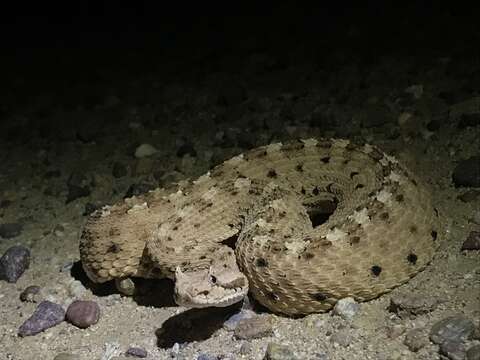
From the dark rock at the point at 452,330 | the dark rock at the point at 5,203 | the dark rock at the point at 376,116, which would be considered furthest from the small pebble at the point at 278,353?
the dark rock at the point at 5,203

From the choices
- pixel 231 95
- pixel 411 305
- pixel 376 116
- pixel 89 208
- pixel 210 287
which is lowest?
pixel 89 208

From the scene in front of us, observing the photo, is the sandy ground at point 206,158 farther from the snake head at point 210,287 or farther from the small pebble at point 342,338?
the snake head at point 210,287

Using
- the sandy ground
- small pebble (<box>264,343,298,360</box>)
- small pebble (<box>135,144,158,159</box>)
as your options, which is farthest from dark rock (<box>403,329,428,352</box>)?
small pebble (<box>135,144,158,159</box>)

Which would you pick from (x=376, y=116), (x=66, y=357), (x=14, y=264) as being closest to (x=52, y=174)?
(x=14, y=264)

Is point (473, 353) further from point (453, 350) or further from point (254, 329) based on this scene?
point (254, 329)

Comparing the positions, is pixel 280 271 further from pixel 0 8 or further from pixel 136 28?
pixel 0 8

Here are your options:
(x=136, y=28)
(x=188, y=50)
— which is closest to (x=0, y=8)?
(x=136, y=28)

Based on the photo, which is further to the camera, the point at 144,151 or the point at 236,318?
the point at 144,151
